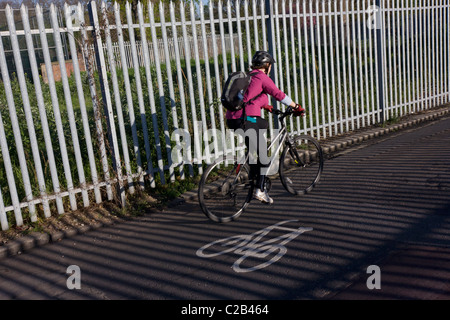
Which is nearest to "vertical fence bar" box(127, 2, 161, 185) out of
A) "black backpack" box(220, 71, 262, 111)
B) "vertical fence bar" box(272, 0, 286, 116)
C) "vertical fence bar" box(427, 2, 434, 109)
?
"black backpack" box(220, 71, 262, 111)

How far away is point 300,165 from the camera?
670 centimetres

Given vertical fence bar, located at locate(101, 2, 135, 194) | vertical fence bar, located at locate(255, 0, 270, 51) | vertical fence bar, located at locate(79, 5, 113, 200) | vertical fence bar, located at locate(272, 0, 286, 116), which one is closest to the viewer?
vertical fence bar, located at locate(79, 5, 113, 200)

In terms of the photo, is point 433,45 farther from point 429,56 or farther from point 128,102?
point 128,102

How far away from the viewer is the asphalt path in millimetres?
4148

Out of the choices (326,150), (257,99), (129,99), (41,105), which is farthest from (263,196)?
(326,150)

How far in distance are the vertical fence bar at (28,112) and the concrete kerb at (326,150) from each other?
1.51 ft

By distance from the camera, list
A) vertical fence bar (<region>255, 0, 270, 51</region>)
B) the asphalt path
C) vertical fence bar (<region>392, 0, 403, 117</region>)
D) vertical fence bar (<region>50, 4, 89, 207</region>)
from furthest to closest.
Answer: vertical fence bar (<region>392, 0, 403, 117</region>) < vertical fence bar (<region>255, 0, 270, 51</region>) < vertical fence bar (<region>50, 4, 89, 207</region>) < the asphalt path

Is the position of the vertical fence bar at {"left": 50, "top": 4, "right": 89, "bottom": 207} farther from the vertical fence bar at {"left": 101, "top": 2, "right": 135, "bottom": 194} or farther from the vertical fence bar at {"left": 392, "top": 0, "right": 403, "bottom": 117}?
the vertical fence bar at {"left": 392, "top": 0, "right": 403, "bottom": 117}

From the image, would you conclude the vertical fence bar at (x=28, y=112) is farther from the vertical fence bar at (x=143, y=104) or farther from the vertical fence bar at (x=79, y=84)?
the vertical fence bar at (x=143, y=104)

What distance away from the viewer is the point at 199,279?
14.5ft

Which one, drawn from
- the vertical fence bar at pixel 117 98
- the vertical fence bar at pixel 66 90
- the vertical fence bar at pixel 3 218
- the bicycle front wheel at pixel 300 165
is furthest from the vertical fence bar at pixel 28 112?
the bicycle front wheel at pixel 300 165

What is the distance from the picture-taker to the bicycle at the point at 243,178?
5836 millimetres

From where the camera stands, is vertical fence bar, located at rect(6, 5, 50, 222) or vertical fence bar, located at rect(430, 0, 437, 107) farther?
vertical fence bar, located at rect(430, 0, 437, 107)
